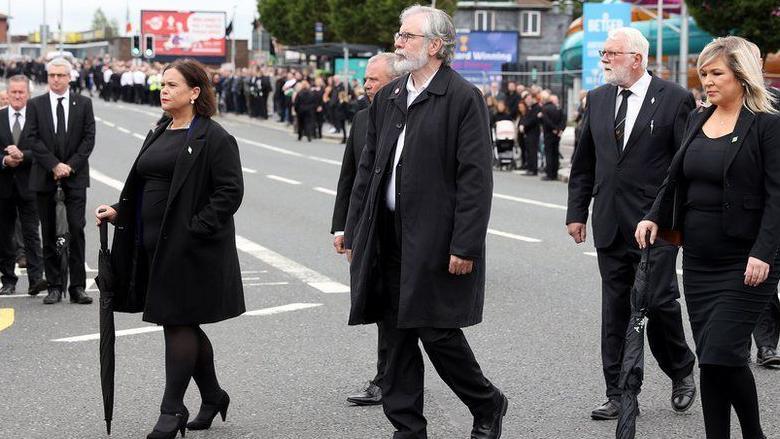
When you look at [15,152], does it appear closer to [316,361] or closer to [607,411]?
[316,361]

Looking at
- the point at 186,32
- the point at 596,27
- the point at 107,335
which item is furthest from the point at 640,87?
the point at 186,32

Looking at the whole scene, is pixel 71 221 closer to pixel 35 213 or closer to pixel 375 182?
pixel 35 213

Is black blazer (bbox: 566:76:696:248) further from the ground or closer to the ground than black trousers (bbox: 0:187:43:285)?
further from the ground

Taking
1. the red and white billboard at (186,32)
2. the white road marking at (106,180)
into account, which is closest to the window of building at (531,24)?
the red and white billboard at (186,32)

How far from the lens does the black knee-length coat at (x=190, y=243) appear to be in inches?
252

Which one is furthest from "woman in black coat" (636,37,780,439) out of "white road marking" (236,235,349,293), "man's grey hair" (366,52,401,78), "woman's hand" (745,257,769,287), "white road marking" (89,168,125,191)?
"white road marking" (89,168,125,191)

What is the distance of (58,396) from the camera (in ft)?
24.1

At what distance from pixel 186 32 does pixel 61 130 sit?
8998 centimetres

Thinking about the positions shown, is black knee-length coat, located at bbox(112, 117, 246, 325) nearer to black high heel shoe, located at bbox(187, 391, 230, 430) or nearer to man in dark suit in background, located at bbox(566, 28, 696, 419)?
black high heel shoe, located at bbox(187, 391, 230, 430)

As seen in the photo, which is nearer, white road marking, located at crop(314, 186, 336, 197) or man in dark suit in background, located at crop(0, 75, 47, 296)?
man in dark suit in background, located at crop(0, 75, 47, 296)

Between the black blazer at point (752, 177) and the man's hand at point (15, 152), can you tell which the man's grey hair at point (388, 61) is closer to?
the black blazer at point (752, 177)

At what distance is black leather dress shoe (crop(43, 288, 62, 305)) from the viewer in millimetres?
10891

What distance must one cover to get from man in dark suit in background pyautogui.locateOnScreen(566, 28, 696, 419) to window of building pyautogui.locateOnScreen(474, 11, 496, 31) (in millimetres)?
86730

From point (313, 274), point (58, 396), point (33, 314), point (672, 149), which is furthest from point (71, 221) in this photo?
point (672, 149)
